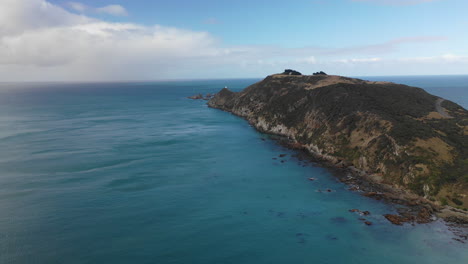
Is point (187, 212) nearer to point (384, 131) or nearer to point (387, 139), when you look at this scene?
point (387, 139)

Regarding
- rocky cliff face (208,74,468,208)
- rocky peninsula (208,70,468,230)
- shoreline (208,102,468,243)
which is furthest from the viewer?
rocky cliff face (208,74,468,208)

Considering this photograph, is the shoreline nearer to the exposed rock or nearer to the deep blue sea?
the exposed rock

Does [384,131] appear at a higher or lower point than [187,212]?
higher

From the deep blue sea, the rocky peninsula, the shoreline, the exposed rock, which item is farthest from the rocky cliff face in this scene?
the exposed rock

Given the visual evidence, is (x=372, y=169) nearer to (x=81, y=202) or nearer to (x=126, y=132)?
(x=81, y=202)

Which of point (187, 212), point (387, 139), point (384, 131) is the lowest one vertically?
point (187, 212)

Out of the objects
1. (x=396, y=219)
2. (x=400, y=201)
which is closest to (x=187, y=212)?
(x=396, y=219)

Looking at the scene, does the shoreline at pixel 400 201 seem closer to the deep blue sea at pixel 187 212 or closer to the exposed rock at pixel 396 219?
the exposed rock at pixel 396 219
